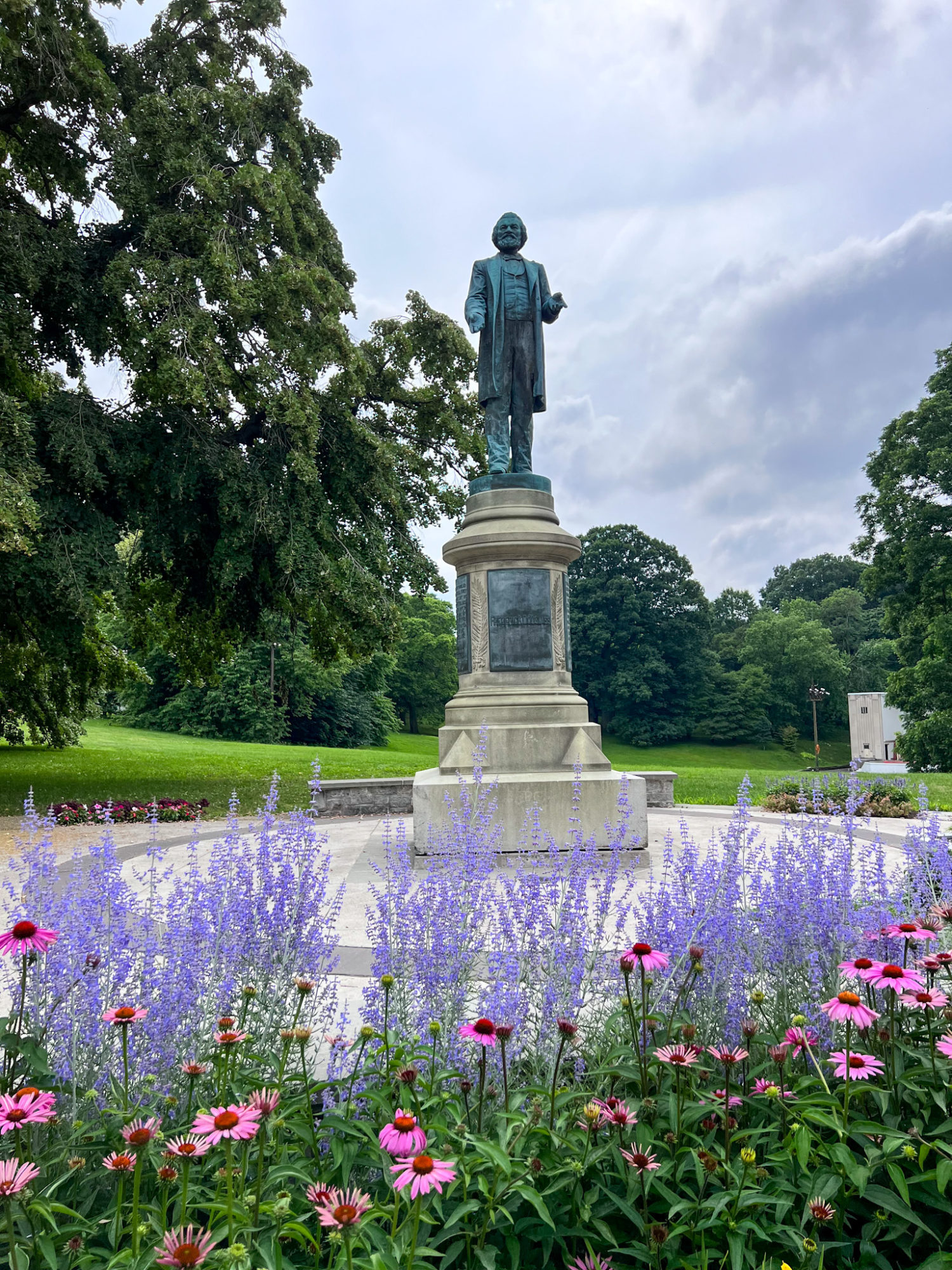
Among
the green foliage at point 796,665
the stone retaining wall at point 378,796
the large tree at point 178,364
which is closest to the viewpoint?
the large tree at point 178,364

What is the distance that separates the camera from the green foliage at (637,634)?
49.1 m

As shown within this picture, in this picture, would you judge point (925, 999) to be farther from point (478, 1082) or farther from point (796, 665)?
point (796, 665)

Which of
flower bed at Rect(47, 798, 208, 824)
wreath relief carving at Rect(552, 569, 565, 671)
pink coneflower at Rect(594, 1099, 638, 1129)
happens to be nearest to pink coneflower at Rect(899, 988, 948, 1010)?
pink coneflower at Rect(594, 1099, 638, 1129)

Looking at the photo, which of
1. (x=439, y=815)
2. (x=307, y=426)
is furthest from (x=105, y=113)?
(x=439, y=815)

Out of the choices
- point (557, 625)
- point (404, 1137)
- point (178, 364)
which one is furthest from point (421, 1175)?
point (178, 364)

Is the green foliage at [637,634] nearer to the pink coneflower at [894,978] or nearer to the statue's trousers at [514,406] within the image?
the statue's trousers at [514,406]

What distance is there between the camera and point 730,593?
70312mm

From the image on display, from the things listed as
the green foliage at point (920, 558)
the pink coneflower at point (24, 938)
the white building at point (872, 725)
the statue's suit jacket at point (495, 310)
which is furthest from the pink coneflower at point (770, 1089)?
the white building at point (872, 725)

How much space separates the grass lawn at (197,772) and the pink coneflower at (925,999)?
7883 mm

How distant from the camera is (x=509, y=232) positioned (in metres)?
9.45

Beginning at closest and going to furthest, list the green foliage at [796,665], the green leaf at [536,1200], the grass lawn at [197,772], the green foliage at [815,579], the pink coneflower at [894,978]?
the green leaf at [536,1200], the pink coneflower at [894,978], the grass lawn at [197,772], the green foliage at [796,665], the green foliage at [815,579]

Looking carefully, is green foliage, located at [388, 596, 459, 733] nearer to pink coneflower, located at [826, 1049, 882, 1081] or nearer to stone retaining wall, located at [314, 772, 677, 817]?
stone retaining wall, located at [314, 772, 677, 817]

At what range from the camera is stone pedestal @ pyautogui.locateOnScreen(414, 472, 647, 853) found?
7.18 meters

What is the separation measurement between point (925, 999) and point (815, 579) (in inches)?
3226
